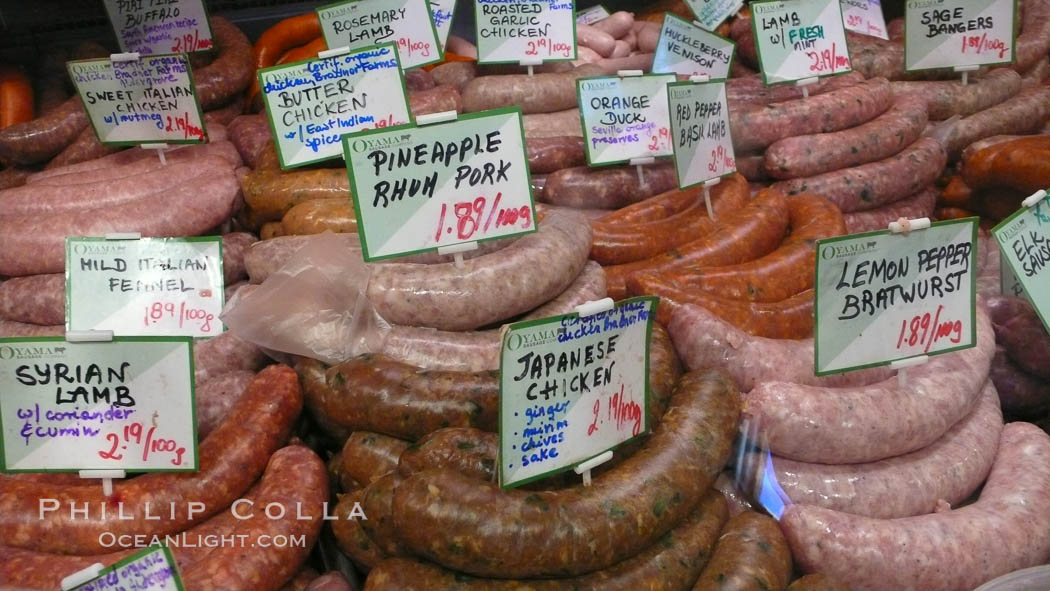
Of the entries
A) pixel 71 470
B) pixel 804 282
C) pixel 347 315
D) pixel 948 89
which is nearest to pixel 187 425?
pixel 71 470

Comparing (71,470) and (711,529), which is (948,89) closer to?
(711,529)

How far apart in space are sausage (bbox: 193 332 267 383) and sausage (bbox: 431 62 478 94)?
82.6 inches

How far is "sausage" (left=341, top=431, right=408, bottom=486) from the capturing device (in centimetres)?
286

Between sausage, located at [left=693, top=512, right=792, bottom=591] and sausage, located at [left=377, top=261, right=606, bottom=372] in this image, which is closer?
sausage, located at [left=693, top=512, right=792, bottom=591]

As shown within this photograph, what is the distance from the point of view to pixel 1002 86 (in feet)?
17.3

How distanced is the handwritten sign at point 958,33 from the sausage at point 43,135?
169 inches

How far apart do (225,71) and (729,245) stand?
2708 mm

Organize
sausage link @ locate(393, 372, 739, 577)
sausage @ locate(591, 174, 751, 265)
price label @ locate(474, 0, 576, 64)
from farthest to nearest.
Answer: price label @ locate(474, 0, 576, 64) < sausage @ locate(591, 174, 751, 265) < sausage link @ locate(393, 372, 739, 577)

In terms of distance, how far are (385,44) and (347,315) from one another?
133 cm

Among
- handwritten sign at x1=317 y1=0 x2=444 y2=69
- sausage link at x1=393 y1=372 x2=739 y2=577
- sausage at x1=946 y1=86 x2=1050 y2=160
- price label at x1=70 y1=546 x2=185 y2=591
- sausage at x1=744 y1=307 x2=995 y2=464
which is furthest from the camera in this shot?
sausage at x1=946 y1=86 x2=1050 y2=160

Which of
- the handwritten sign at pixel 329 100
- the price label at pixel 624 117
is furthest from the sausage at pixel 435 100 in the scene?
the price label at pixel 624 117

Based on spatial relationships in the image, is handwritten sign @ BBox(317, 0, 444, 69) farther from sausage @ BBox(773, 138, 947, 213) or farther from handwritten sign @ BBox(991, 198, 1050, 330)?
handwritten sign @ BBox(991, 198, 1050, 330)

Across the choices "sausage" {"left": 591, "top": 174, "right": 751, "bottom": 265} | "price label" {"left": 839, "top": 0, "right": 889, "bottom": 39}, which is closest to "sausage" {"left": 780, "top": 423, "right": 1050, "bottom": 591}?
"sausage" {"left": 591, "top": 174, "right": 751, "bottom": 265}

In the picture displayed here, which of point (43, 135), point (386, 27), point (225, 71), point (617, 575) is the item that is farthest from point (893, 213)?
point (43, 135)
